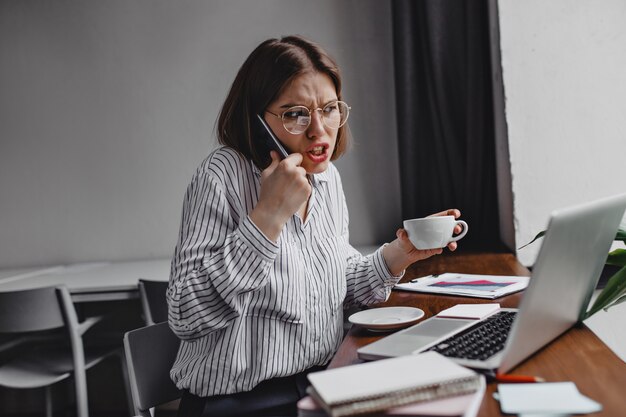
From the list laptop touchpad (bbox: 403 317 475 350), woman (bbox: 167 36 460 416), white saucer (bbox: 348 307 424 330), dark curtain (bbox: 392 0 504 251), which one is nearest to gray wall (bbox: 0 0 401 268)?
dark curtain (bbox: 392 0 504 251)

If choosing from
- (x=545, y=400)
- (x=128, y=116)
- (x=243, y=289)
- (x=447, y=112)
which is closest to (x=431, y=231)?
(x=243, y=289)

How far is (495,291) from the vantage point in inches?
51.8

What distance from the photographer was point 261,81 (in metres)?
1.26

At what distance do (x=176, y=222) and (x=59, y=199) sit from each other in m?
0.64

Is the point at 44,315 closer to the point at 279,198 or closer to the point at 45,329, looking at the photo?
the point at 45,329

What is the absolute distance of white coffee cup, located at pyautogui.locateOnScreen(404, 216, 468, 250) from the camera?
116 cm

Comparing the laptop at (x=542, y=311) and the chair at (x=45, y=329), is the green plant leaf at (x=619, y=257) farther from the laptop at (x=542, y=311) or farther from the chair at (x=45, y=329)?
the chair at (x=45, y=329)

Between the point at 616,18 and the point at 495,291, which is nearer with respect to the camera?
the point at 495,291

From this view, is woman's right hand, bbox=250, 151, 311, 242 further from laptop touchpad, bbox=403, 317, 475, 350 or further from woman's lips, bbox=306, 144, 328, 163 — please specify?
laptop touchpad, bbox=403, 317, 475, 350

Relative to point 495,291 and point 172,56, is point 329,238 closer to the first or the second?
point 495,291

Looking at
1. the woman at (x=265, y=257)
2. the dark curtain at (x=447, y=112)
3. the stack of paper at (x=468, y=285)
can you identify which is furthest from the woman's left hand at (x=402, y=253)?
the dark curtain at (x=447, y=112)

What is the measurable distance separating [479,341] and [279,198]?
1.41ft

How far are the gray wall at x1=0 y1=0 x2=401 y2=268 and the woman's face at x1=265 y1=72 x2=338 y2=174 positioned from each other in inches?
64.5

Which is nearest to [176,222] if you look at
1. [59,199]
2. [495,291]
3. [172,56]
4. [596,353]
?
[59,199]
